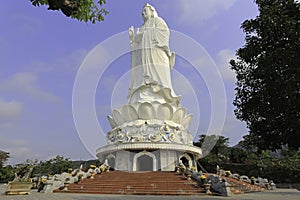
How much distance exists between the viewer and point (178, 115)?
22812 millimetres

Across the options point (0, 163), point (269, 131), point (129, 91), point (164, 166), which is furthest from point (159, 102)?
point (0, 163)

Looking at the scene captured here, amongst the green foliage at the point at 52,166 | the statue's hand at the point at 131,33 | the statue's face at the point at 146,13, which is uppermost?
the statue's face at the point at 146,13

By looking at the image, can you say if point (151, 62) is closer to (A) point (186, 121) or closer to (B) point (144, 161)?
(A) point (186, 121)

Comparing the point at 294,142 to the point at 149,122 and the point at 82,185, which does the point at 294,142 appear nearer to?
the point at 82,185

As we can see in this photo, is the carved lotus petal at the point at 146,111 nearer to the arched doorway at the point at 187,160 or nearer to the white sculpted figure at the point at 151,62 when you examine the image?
the white sculpted figure at the point at 151,62

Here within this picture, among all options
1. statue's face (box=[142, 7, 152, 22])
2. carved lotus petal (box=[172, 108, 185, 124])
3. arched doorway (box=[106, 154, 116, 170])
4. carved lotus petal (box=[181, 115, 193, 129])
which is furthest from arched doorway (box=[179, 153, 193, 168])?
statue's face (box=[142, 7, 152, 22])

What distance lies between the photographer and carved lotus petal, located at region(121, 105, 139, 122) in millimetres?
22044

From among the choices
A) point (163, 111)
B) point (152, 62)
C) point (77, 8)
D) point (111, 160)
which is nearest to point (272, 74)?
point (77, 8)

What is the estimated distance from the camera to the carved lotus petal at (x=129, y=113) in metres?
22.0

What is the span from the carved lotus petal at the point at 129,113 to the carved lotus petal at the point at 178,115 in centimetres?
306

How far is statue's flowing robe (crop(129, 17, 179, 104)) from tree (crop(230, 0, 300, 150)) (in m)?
15.0

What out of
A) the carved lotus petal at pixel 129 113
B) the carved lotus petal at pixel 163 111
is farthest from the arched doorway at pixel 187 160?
the carved lotus petal at pixel 129 113

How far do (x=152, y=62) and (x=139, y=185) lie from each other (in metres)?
12.9

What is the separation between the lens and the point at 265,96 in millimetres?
7230
